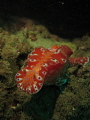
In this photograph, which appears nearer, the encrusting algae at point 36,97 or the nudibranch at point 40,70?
the nudibranch at point 40,70

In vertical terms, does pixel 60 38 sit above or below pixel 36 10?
below

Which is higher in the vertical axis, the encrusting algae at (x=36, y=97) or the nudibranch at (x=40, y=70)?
the nudibranch at (x=40, y=70)

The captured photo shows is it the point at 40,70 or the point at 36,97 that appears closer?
the point at 40,70

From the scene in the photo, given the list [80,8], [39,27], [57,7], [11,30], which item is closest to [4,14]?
[11,30]

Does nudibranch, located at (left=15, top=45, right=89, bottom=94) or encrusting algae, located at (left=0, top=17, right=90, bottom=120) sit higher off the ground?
nudibranch, located at (left=15, top=45, right=89, bottom=94)

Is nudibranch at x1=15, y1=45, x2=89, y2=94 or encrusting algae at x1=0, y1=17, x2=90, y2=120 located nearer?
nudibranch at x1=15, y1=45, x2=89, y2=94

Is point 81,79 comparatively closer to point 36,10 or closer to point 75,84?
point 75,84

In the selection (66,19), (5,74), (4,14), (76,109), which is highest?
(66,19)

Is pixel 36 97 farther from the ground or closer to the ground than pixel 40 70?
closer to the ground
